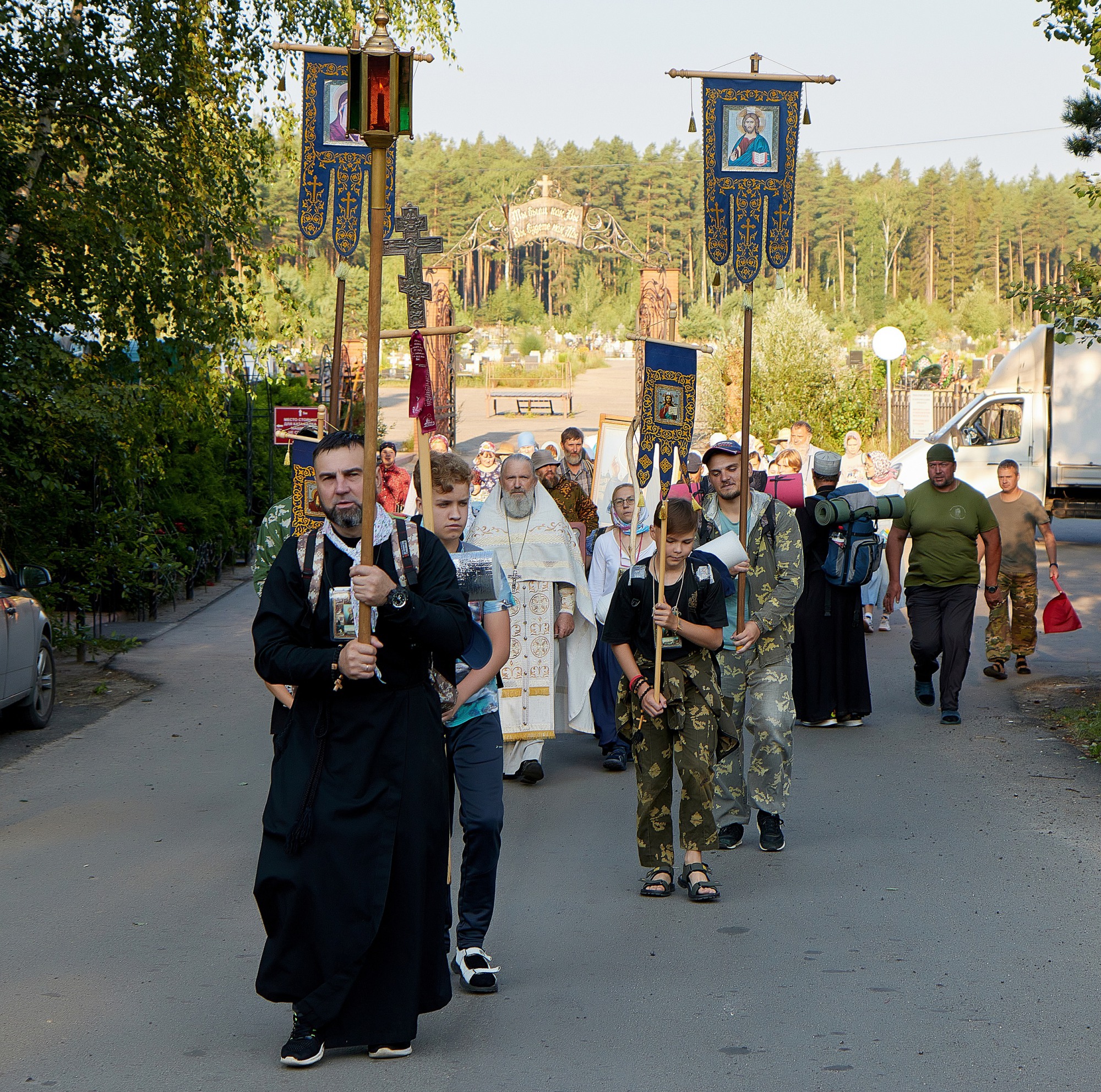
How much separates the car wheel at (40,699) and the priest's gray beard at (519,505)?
405 cm

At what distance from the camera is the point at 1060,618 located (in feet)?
41.9

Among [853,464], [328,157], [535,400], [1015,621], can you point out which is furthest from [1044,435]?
[535,400]

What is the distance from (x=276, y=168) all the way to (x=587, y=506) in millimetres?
6733

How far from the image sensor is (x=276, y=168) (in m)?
16.3

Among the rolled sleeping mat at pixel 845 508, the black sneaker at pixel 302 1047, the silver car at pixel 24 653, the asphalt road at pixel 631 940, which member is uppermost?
the rolled sleeping mat at pixel 845 508

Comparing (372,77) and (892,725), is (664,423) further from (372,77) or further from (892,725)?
(372,77)

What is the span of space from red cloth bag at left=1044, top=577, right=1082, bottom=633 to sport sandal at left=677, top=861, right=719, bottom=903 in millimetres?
6943

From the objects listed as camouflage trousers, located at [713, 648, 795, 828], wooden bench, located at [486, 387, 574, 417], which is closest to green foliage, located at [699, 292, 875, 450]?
wooden bench, located at [486, 387, 574, 417]

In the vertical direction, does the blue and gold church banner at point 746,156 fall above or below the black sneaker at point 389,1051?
above

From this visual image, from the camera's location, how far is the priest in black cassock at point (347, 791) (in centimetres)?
449

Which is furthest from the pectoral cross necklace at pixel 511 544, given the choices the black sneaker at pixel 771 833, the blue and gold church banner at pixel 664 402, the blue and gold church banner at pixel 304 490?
the black sneaker at pixel 771 833

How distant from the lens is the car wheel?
35.8ft

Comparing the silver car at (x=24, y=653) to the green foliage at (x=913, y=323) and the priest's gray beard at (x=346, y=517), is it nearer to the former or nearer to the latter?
the priest's gray beard at (x=346, y=517)

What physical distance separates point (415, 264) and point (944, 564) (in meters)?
5.57
